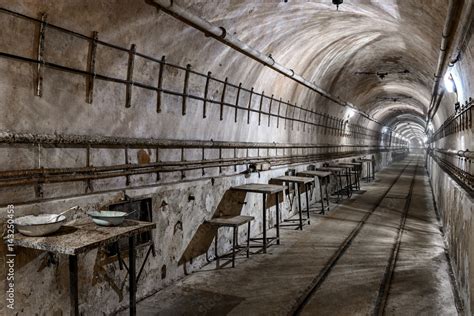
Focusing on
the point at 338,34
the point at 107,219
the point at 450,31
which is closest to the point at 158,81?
the point at 107,219

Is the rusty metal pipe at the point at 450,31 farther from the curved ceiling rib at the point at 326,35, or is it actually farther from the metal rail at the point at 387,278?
the metal rail at the point at 387,278

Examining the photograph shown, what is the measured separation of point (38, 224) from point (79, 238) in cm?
35

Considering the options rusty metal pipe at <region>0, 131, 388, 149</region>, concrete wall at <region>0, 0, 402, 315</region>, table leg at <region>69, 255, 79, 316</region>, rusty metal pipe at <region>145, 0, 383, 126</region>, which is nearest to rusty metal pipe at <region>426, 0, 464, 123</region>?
rusty metal pipe at <region>145, 0, 383, 126</region>

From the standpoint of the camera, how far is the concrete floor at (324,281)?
504cm

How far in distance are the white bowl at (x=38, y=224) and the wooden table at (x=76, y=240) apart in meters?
0.05

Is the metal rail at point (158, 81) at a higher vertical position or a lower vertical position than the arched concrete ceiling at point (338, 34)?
lower

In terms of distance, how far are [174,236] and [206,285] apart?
846 millimetres

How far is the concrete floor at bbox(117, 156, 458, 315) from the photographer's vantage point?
16.5 ft

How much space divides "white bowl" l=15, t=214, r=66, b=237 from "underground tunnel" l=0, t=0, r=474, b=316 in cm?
2

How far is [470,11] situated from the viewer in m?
4.25

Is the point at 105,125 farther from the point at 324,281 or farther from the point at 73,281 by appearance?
the point at 324,281

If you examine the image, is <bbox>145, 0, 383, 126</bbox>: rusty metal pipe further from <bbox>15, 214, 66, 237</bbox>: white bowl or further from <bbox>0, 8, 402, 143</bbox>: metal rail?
<bbox>15, 214, 66, 237</bbox>: white bowl

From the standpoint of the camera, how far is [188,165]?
6.27m

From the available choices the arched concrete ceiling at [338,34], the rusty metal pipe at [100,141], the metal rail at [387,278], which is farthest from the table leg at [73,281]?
the arched concrete ceiling at [338,34]
